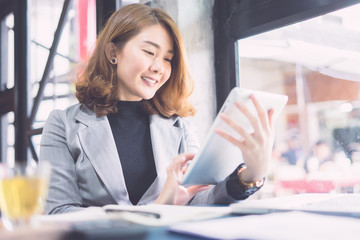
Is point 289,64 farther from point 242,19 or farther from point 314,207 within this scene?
point 314,207

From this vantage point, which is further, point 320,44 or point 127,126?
point 320,44

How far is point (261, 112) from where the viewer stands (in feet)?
3.19

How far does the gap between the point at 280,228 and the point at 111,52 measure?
127 cm

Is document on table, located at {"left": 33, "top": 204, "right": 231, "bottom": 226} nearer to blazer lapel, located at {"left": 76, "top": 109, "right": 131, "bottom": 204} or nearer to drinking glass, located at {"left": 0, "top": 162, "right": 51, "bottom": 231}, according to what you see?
drinking glass, located at {"left": 0, "top": 162, "right": 51, "bottom": 231}

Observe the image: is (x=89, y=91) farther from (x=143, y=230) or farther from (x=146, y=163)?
(x=143, y=230)

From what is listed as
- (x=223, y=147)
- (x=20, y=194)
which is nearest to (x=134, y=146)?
(x=223, y=147)

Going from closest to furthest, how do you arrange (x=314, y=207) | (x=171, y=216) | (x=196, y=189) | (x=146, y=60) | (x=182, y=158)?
(x=171, y=216)
(x=314, y=207)
(x=182, y=158)
(x=196, y=189)
(x=146, y=60)

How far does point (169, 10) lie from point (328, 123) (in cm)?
102

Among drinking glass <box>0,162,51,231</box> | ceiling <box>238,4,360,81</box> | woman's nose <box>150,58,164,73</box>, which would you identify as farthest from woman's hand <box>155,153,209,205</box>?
ceiling <box>238,4,360,81</box>

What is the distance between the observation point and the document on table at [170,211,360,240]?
1.82 feet

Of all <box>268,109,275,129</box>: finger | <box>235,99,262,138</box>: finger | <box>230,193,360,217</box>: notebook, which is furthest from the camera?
<box>268,109,275,129</box>: finger

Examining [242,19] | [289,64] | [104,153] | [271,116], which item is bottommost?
[104,153]

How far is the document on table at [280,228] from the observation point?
55cm

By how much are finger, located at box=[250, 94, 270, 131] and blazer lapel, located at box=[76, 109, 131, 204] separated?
677 mm
